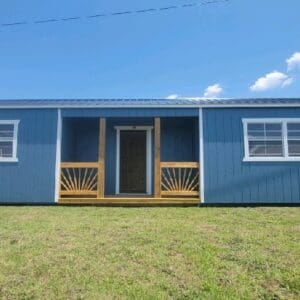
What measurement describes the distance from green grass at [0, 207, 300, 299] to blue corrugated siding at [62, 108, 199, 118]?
11.5ft

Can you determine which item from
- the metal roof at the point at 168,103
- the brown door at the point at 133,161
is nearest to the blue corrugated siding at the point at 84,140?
the brown door at the point at 133,161

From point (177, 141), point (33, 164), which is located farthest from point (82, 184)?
point (177, 141)

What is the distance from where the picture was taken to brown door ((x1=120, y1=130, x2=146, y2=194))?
1131cm

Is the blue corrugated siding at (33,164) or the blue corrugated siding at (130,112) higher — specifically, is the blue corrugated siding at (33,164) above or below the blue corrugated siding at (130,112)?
below

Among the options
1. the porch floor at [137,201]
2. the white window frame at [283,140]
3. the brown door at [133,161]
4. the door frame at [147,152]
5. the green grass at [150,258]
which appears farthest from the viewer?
the brown door at [133,161]

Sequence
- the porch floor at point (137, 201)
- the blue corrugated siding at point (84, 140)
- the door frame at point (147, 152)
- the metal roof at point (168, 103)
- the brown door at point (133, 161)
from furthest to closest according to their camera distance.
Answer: the brown door at point (133, 161)
the door frame at point (147, 152)
the blue corrugated siding at point (84, 140)
the metal roof at point (168, 103)
the porch floor at point (137, 201)

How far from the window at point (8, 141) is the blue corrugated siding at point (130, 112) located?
1.42 meters

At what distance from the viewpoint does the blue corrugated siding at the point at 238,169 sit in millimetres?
9078

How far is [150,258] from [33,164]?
621 cm

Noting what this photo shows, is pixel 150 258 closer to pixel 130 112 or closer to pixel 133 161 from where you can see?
pixel 130 112

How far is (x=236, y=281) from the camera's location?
11.1ft

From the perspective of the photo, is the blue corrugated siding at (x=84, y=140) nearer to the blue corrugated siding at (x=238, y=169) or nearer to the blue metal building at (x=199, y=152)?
the blue metal building at (x=199, y=152)

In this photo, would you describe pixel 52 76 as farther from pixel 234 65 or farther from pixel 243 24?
pixel 243 24

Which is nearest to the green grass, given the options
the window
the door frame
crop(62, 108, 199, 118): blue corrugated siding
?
the window
